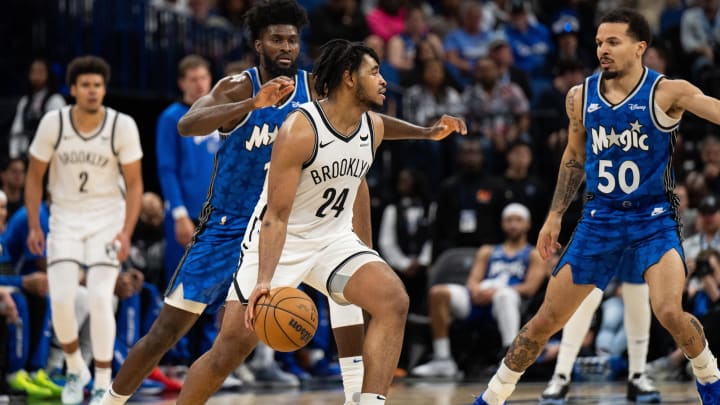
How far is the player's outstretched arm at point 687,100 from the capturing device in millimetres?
6506

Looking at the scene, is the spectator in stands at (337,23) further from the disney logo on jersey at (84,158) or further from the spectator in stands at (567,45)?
the disney logo on jersey at (84,158)

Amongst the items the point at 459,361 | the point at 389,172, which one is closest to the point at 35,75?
the point at 389,172

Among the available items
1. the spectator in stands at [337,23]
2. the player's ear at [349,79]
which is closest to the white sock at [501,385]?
the player's ear at [349,79]

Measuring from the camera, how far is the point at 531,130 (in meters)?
13.2

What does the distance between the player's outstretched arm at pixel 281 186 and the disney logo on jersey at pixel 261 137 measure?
2.17ft

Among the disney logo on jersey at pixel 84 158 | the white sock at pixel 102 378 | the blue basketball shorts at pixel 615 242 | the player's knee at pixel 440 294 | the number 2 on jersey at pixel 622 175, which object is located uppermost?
the number 2 on jersey at pixel 622 175

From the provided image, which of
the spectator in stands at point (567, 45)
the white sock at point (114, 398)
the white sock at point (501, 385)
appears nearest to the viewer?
the white sock at point (114, 398)

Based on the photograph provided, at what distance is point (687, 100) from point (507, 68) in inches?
318

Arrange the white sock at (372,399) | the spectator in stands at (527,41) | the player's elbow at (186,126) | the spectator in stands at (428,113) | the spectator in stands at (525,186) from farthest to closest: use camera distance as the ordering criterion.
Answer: the spectator in stands at (527,41), the spectator in stands at (428,113), the spectator in stands at (525,186), the player's elbow at (186,126), the white sock at (372,399)

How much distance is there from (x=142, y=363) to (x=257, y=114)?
1445 mm

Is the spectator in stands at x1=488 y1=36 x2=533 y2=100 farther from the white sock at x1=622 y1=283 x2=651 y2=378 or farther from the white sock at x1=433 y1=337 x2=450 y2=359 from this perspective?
the white sock at x1=622 y1=283 x2=651 y2=378

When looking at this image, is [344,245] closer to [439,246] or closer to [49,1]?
[439,246]

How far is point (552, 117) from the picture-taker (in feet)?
43.3

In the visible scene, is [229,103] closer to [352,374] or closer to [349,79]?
[349,79]
